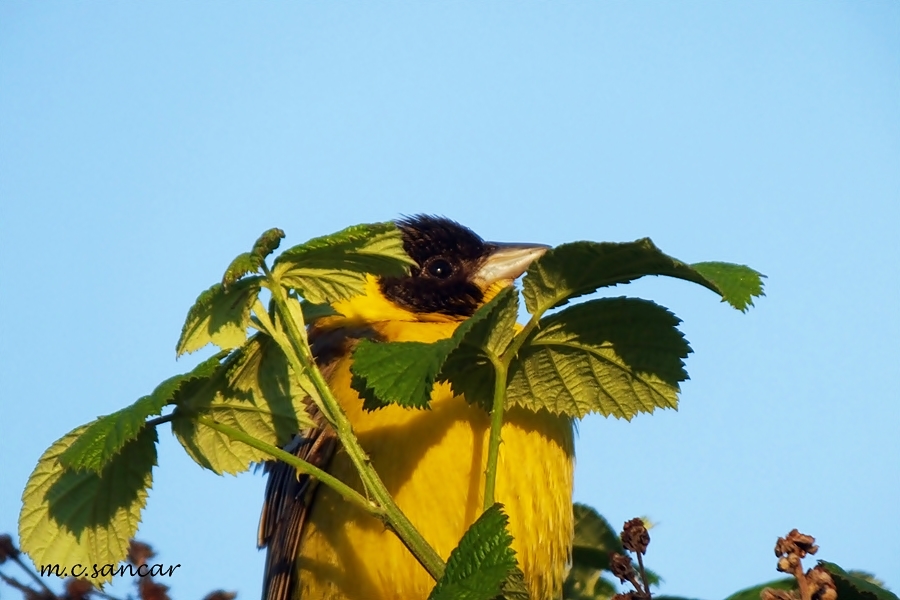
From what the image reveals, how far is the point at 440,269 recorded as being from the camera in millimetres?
4859

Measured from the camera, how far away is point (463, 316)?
4594 mm

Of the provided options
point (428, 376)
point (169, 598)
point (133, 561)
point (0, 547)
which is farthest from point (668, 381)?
point (0, 547)

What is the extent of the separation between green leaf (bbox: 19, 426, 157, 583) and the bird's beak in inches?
109

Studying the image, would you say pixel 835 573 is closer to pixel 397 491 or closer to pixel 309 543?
pixel 397 491

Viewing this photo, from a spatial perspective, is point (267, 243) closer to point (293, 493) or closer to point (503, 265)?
point (293, 493)

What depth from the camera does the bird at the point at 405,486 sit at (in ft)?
11.7

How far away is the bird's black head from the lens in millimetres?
4730

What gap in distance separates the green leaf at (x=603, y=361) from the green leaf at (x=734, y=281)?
0.55 feet

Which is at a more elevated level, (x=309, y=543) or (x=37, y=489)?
(x=309, y=543)

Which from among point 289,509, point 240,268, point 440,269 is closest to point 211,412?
point 240,268

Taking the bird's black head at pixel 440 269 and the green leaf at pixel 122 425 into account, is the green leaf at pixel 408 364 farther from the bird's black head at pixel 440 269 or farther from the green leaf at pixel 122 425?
the bird's black head at pixel 440 269

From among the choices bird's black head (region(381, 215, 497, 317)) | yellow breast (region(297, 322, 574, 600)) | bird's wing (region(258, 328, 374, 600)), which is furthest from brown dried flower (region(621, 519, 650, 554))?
bird's black head (region(381, 215, 497, 317))

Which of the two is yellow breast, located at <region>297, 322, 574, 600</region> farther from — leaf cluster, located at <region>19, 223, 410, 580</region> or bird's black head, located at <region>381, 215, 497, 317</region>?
leaf cluster, located at <region>19, 223, 410, 580</region>

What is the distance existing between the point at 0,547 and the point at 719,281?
5.53 feet
